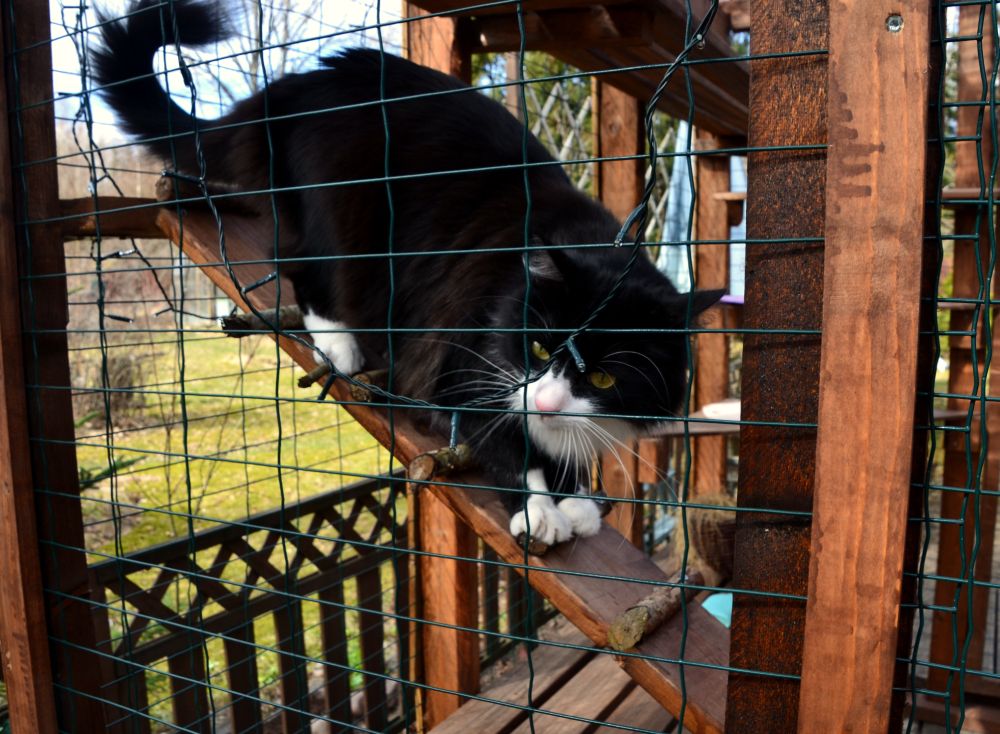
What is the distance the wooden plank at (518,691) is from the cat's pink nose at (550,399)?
943mm

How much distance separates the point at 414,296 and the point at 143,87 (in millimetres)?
832

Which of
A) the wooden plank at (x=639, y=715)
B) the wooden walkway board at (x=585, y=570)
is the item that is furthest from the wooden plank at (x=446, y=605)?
the wooden walkway board at (x=585, y=570)

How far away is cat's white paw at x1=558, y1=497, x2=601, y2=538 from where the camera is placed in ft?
4.70

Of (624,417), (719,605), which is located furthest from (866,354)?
(719,605)

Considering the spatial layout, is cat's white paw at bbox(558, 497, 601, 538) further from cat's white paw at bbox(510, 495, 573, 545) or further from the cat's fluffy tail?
the cat's fluffy tail

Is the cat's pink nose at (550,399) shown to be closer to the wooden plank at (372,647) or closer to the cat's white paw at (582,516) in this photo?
the cat's white paw at (582,516)

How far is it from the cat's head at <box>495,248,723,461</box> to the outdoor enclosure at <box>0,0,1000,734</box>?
0.23 ft

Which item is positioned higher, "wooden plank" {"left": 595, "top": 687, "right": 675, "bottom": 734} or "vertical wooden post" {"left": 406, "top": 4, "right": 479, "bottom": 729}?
"vertical wooden post" {"left": 406, "top": 4, "right": 479, "bottom": 729}

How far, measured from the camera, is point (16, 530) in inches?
66.1

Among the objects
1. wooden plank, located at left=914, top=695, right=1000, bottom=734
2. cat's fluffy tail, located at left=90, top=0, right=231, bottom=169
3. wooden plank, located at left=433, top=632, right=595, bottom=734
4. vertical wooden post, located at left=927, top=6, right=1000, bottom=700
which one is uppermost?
cat's fluffy tail, located at left=90, top=0, right=231, bottom=169

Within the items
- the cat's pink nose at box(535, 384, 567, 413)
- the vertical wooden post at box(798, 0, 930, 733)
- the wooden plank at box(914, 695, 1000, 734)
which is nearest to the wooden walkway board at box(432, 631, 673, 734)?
the cat's pink nose at box(535, 384, 567, 413)

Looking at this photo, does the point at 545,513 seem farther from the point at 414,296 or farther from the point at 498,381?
the point at 414,296

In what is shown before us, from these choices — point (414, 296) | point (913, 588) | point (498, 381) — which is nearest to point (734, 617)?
point (913, 588)

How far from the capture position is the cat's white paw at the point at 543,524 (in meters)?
1.35
